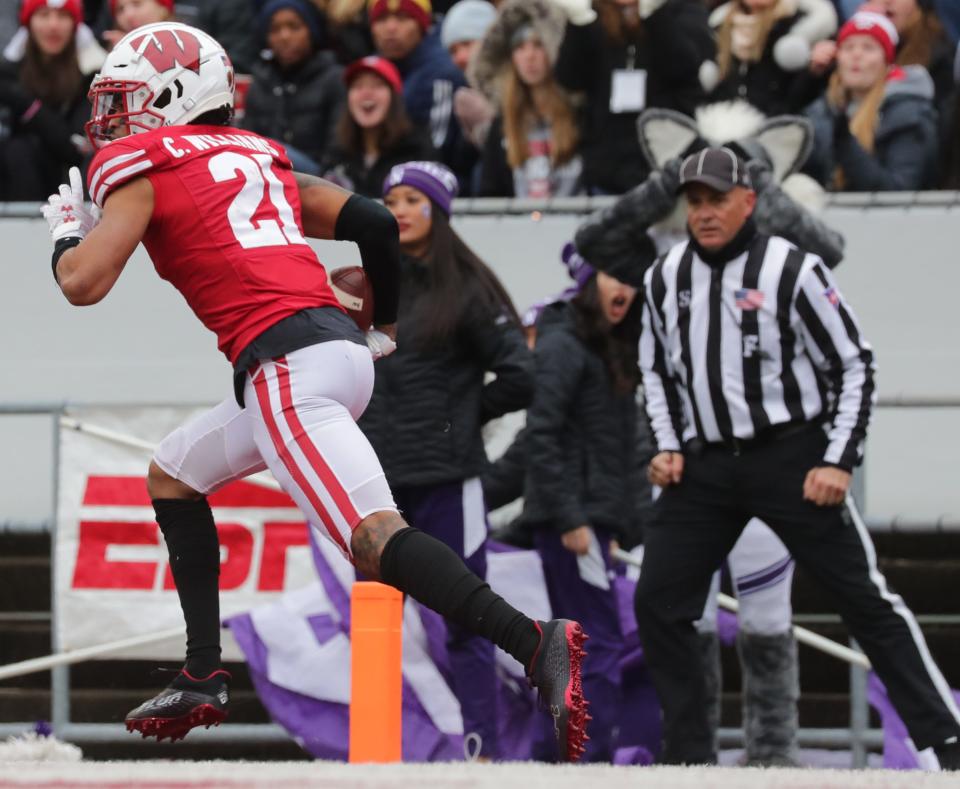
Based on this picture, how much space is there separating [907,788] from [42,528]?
444 centimetres

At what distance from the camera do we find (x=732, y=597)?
7629 mm

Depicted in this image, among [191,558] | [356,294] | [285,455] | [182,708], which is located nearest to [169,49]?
[356,294]

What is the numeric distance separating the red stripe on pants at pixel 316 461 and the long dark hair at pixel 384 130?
422cm

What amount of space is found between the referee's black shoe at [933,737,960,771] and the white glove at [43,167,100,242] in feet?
10.0

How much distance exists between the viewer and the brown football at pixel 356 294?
5371 millimetres

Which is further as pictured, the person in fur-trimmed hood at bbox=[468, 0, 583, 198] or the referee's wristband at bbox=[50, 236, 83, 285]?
the person in fur-trimmed hood at bbox=[468, 0, 583, 198]

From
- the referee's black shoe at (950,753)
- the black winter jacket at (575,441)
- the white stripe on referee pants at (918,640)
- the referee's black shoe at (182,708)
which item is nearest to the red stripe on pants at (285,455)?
the referee's black shoe at (182,708)

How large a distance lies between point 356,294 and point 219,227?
0.61m

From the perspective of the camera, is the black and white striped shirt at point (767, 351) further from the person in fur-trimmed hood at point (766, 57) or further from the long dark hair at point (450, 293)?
the person in fur-trimmed hood at point (766, 57)

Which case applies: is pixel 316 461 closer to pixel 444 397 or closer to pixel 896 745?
pixel 444 397

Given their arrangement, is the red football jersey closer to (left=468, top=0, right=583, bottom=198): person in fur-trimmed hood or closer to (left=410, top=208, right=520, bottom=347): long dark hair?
(left=410, top=208, right=520, bottom=347): long dark hair

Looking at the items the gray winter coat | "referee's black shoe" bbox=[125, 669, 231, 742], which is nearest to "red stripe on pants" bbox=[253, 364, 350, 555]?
"referee's black shoe" bbox=[125, 669, 231, 742]

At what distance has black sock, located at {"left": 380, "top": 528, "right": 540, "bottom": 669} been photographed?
473cm

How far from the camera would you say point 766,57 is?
9328 mm
